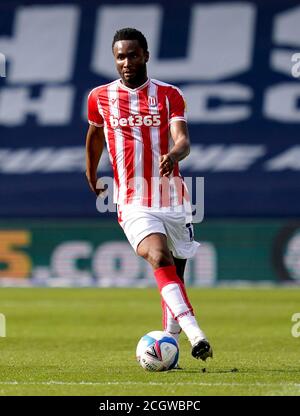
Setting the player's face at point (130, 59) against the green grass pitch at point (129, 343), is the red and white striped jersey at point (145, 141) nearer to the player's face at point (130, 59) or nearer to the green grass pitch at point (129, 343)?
the player's face at point (130, 59)

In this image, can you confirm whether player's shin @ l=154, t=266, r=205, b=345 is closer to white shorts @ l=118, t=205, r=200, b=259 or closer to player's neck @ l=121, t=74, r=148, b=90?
white shorts @ l=118, t=205, r=200, b=259

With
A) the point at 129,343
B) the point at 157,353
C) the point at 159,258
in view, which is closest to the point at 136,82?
the point at 159,258

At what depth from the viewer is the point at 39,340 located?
12.1m

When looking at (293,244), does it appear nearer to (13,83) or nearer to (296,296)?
(296,296)

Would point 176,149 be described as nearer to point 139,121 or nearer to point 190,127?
point 139,121

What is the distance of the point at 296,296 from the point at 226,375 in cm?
1170

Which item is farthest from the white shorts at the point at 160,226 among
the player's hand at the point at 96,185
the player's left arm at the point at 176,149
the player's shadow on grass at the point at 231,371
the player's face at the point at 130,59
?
the player's face at the point at 130,59

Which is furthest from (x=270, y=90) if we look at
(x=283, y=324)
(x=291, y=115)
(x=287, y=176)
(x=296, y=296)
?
(x=283, y=324)

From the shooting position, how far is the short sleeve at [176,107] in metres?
8.48

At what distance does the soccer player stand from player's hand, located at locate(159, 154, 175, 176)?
1.60ft

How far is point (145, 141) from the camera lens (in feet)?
28.1

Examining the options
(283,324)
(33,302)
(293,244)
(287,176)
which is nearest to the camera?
(283,324)

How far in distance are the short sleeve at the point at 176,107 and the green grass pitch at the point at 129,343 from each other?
197 centimetres

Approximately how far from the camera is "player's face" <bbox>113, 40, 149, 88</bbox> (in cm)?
838
